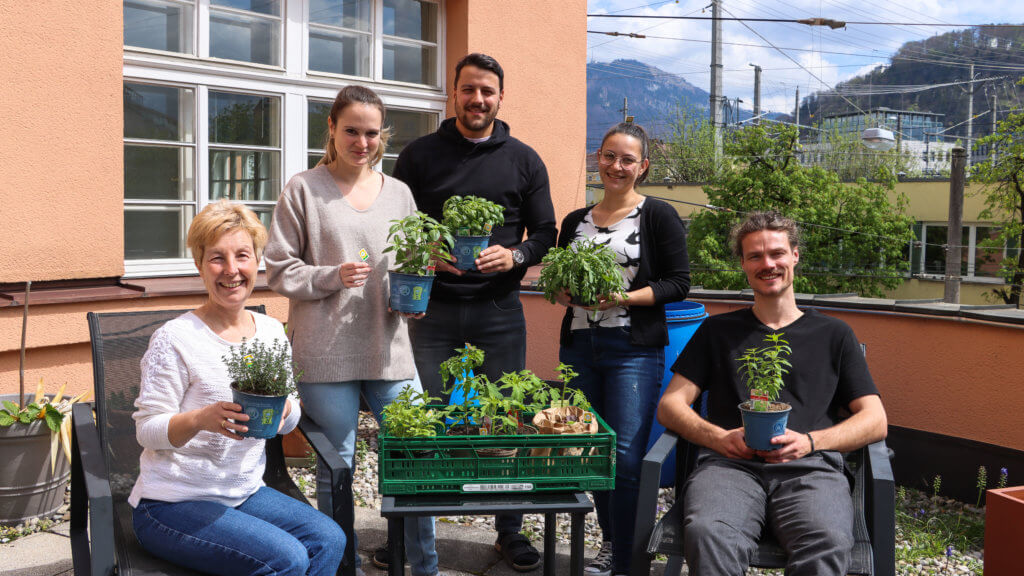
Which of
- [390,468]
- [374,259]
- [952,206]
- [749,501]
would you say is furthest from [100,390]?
[952,206]

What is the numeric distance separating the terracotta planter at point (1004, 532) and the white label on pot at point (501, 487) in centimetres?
186

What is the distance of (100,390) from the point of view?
2.54 metres

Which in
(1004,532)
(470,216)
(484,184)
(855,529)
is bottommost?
(1004,532)

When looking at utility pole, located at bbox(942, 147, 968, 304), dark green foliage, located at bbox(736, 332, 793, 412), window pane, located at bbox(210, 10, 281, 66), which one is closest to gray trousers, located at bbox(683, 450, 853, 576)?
dark green foliage, located at bbox(736, 332, 793, 412)

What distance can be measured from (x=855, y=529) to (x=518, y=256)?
1327mm

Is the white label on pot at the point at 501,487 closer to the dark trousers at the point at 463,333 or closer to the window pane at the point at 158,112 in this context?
the dark trousers at the point at 463,333

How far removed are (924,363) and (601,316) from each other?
2478 millimetres

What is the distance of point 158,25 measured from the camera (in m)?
4.48

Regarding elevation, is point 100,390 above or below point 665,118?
below

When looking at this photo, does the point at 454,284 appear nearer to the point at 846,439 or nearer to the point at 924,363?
the point at 846,439

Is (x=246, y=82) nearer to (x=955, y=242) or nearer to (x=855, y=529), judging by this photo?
(x=855, y=529)

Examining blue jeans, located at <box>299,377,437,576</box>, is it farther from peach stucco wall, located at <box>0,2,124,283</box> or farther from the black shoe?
peach stucco wall, located at <box>0,2,124,283</box>

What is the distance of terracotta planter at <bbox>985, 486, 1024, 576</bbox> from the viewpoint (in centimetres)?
284

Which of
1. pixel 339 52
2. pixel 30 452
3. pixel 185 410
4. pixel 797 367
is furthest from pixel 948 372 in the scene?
pixel 30 452
